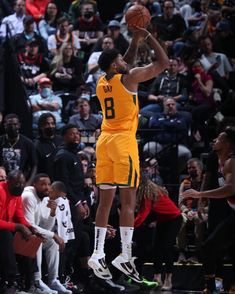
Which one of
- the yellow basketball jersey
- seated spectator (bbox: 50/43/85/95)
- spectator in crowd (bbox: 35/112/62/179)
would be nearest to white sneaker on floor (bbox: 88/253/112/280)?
the yellow basketball jersey

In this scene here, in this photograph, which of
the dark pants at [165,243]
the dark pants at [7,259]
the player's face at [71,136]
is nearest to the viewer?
the dark pants at [7,259]

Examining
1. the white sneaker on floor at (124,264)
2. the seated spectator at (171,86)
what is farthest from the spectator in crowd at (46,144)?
the white sneaker on floor at (124,264)

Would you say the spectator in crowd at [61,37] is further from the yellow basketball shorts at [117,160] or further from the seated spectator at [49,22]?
the yellow basketball shorts at [117,160]

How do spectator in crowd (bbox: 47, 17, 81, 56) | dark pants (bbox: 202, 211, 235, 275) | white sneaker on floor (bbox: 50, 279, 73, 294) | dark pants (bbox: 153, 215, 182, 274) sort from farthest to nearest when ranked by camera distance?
1. spectator in crowd (bbox: 47, 17, 81, 56)
2. dark pants (bbox: 153, 215, 182, 274)
3. white sneaker on floor (bbox: 50, 279, 73, 294)
4. dark pants (bbox: 202, 211, 235, 275)

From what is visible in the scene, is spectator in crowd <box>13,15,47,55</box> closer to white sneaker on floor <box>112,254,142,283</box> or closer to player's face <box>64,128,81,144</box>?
player's face <box>64,128,81,144</box>

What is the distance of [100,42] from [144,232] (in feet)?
16.6

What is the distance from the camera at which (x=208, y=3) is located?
59.2 ft

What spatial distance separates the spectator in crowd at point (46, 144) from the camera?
12.8 m

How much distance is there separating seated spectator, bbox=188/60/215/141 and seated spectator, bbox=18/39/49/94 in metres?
2.77

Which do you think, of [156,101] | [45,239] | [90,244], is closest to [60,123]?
[156,101]

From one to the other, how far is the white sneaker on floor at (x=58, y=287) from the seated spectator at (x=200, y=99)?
15.9 feet

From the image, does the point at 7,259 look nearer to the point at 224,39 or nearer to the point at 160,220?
the point at 160,220

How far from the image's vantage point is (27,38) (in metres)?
17.0

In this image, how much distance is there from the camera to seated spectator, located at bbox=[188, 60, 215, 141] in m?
15.4
